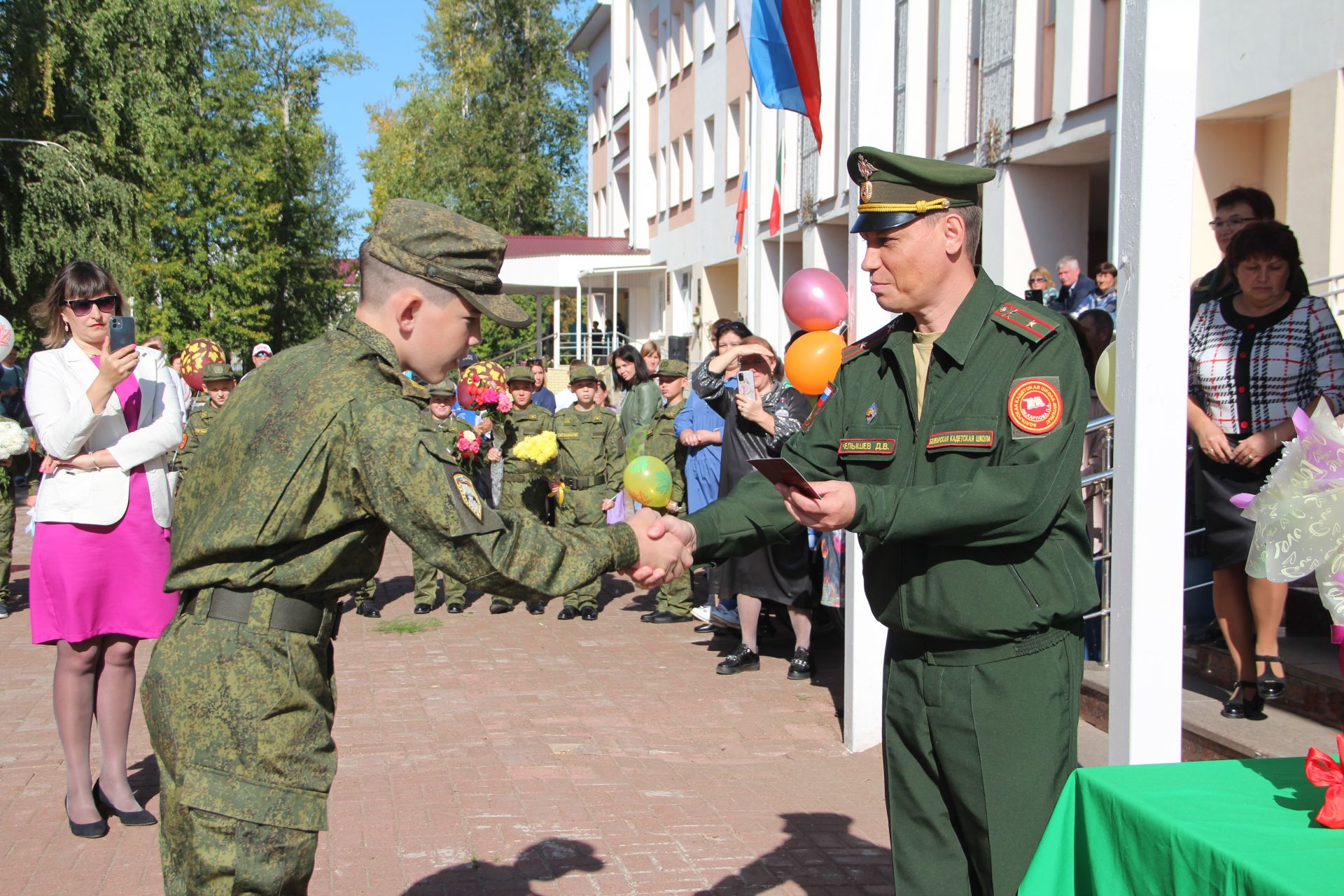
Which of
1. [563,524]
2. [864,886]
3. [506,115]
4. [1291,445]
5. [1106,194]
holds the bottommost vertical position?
[864,886]

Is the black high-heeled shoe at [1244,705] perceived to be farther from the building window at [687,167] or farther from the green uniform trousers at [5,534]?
the building window at [687,167]

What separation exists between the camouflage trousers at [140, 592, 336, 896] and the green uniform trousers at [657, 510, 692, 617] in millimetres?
7613

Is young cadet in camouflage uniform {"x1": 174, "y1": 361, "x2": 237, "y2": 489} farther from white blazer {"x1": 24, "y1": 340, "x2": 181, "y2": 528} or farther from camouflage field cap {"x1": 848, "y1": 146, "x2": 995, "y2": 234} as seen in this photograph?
camouflage field cap {"x1": 848, "y1": 146, "x2": 995, "y2": 234}

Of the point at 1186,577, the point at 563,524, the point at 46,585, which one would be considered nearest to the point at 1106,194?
the point at 563,524

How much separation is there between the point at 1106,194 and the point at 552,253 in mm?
21546

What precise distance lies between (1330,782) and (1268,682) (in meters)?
3.19

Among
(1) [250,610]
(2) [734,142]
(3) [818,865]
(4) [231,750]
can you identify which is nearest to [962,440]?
(1) [250,610]

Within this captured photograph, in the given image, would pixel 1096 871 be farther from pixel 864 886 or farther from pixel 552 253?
pixel 552 253

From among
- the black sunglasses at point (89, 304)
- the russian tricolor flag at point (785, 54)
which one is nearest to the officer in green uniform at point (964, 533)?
the black sunglasses at point (89, 304)

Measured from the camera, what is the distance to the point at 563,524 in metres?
10.5

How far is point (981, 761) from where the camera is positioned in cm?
281

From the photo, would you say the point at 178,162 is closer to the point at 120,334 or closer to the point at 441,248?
the point at 120,334

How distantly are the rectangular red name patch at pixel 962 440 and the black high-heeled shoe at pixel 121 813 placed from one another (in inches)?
154

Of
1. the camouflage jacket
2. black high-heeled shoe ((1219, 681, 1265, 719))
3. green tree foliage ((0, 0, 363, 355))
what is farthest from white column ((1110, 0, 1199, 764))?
green tree foliage ((0, 0, 363, 355))
